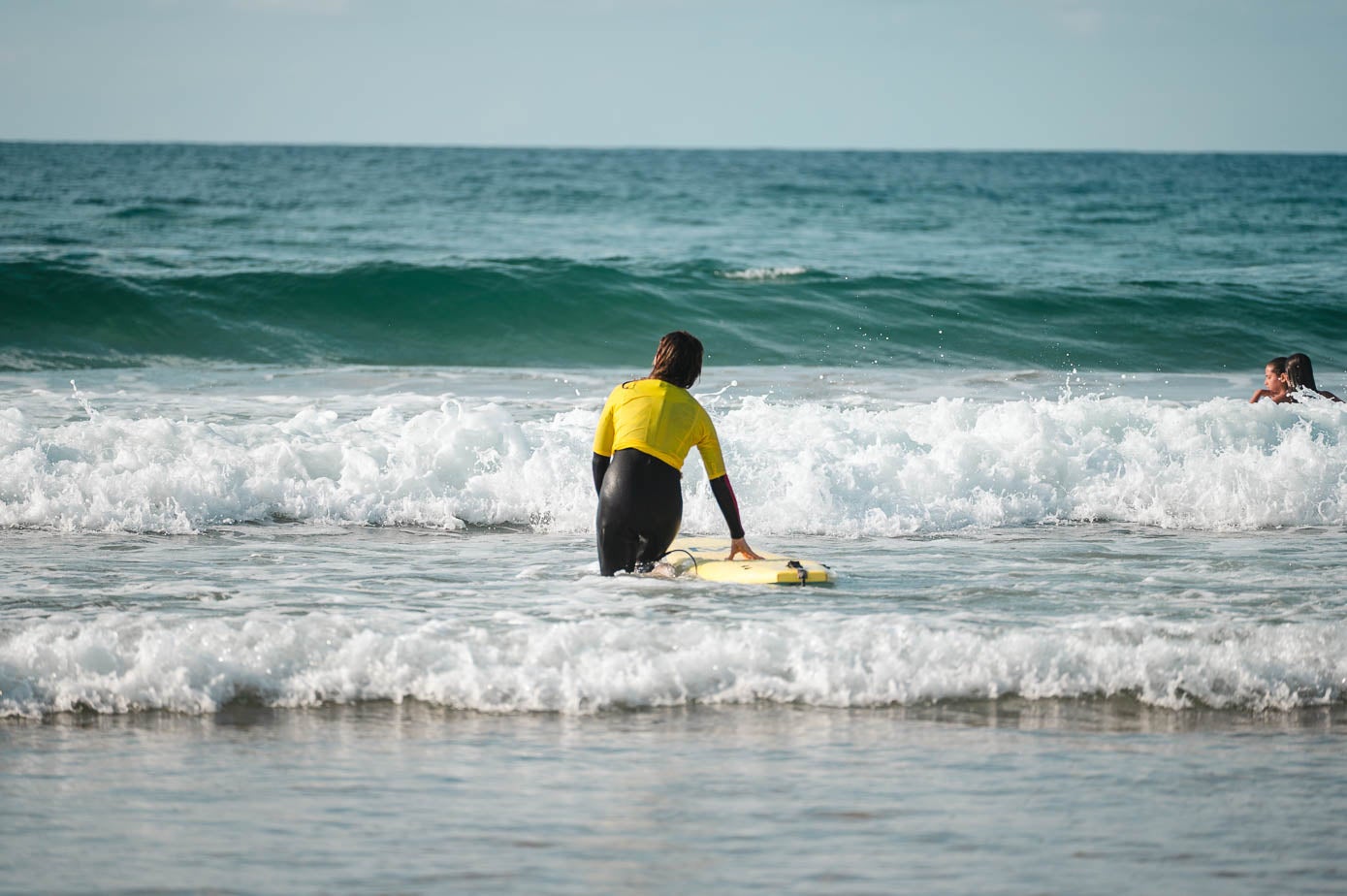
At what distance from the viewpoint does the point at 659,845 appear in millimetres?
4254

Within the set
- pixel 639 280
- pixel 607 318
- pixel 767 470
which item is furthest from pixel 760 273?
pixel 767 470

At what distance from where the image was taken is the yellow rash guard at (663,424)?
23.3 feet

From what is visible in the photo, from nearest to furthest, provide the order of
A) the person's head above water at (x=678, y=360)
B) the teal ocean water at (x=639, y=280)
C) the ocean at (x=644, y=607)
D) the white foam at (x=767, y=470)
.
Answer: the ocean at (x=644, y=607) < the person's head above water at (x=678, y=360) < the white foam at (x=767, y=470) < the teal ocean water at (x=639, y=280)

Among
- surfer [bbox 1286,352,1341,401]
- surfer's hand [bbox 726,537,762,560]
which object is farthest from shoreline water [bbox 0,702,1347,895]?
surfer [bbox 1286,352,1341,401]

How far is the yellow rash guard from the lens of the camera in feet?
23.3

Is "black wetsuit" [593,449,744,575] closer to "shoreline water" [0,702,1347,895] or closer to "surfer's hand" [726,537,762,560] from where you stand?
"surfer's hand" [726,537,762,560]

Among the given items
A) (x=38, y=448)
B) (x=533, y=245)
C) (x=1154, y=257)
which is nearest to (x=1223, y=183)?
(x=1154, y=257)

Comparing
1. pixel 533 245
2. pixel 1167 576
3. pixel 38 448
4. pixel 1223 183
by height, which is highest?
pixel 1223 183

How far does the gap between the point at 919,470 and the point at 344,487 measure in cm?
434

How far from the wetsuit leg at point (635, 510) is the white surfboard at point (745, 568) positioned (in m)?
0.13

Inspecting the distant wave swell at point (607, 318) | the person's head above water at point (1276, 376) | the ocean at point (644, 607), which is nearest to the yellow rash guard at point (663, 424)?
the ocean at point (644, 607)

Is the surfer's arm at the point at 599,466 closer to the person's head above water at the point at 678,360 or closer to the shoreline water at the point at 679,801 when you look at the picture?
the person's head above water at the point at 678,360

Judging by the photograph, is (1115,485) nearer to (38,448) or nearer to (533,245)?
(38,448)

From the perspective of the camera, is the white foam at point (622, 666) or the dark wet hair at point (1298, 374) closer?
the white foam at point (622, 666)
